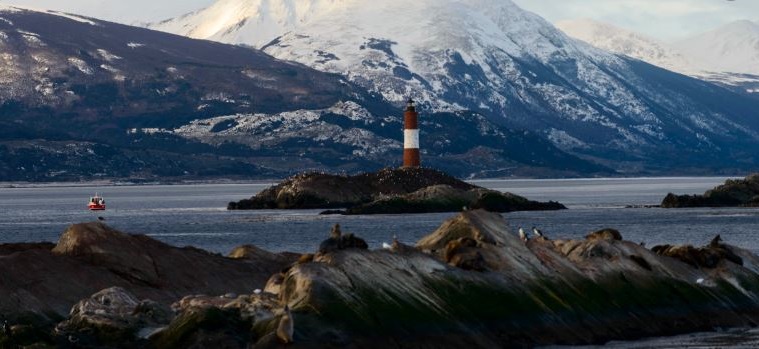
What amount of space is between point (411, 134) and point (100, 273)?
13018 centimetres

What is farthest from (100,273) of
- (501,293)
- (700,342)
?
(700,342)

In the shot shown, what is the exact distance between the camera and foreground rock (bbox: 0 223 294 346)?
4275 centimetres

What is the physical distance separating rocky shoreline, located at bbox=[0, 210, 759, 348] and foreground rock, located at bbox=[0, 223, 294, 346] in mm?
41

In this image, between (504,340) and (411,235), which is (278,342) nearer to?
(504,340)

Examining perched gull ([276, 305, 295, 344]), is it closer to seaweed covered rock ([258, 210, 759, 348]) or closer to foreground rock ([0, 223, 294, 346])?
seaweed covered rock ([258, 210, 759, 348])

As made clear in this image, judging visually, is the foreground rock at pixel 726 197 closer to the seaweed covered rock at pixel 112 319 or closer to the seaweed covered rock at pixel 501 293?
the seaweed covered rock at pixel 501 293

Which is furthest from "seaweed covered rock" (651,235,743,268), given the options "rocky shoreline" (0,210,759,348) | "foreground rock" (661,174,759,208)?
"foreground rock" (661,174,759,208)

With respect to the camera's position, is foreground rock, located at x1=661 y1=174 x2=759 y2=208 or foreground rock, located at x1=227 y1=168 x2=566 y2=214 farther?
foreground rock, located at x1=227 y1=168 x2=566 y2=214

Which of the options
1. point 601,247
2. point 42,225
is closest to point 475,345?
point 601,247

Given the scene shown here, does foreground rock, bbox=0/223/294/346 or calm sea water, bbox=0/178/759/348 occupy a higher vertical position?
foreground rock, bbox=0/223/294/346

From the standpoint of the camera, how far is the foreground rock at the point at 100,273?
1683 inches

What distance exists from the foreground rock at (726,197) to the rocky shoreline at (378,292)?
115532mm

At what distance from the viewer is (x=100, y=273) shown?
152ft

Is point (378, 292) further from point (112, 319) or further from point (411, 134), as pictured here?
point (411, 134)
